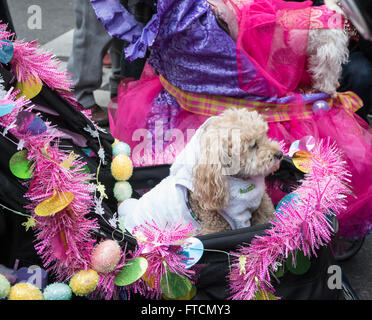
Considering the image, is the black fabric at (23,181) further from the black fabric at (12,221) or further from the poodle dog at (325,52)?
the poodle dog at (325,52)

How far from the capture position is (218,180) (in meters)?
1.35

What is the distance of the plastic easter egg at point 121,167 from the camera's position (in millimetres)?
1557

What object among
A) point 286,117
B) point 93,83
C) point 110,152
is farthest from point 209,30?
point 93,83

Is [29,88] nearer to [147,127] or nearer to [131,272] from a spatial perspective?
[131,272]

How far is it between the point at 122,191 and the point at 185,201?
0.27 m

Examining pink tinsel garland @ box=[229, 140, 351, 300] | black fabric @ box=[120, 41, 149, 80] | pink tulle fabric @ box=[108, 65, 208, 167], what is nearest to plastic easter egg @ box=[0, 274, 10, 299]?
pink tinsel garland @ box=[229, 140, 351, 300]

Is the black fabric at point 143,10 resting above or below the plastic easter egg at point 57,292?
Result: above

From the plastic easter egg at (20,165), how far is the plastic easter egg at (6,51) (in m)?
0.27

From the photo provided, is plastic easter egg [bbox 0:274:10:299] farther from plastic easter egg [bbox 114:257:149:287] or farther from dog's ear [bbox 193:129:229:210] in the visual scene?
dog's ear [bbox 193:129:229:210]

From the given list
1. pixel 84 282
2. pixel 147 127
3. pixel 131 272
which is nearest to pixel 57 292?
pixel 84 282

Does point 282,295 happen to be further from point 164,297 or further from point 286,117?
point 286,117

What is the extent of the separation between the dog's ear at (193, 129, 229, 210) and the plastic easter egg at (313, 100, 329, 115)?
661 millimetres

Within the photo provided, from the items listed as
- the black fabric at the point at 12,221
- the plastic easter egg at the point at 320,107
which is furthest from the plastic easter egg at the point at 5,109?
the plastic easter egg at the point at 320,107

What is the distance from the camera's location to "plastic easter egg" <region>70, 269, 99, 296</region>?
3.63 ft
